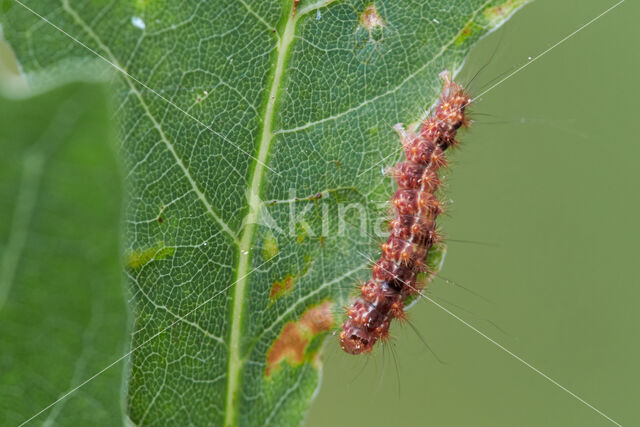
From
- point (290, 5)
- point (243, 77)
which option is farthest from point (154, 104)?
point (290, 5)

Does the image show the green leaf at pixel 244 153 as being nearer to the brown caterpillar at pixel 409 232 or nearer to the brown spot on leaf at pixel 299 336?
the brown spot on leaf at pixel 299 336

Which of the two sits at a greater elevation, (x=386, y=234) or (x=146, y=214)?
(x=386, y=234)

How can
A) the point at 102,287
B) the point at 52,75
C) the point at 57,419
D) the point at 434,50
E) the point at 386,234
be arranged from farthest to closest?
1. the point at 386,234
2. the point at 434,50
3. the point at 52,75
4. the point at 57,419
5. the point at 102,287

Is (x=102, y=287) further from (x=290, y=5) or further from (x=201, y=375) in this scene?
(x=290, y=5)

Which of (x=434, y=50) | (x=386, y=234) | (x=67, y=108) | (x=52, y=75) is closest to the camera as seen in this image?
(x=67, y=108)

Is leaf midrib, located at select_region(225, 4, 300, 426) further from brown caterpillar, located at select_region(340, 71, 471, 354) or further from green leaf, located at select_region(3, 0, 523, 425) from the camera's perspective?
brown caterpillar, located at select_region(340, 71, 471, 354)

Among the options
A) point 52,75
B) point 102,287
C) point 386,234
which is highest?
point 52,75
